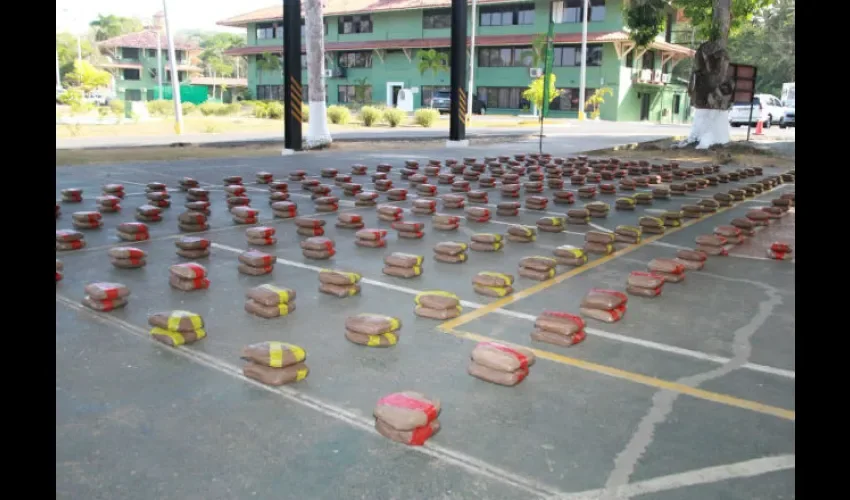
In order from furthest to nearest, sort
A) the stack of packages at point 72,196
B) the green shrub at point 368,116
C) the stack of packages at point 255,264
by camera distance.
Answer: the green shrub at point 368,116
the stack of packages at point 72,196
the stack of packages at point 255,264

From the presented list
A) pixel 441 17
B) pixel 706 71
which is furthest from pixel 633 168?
pixel 441 17

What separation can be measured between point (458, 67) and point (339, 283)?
19.7 meters

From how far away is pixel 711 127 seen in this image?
933 inches

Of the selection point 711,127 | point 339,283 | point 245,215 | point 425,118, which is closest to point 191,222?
point 245,215

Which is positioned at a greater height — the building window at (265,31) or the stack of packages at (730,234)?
the building window at (265,31)

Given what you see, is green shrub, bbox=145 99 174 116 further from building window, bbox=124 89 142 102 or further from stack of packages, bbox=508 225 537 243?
building window, bbox=124 89 142 102

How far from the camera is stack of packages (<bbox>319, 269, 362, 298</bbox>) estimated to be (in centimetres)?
630

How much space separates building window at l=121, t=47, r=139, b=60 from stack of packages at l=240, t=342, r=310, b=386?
9056cm

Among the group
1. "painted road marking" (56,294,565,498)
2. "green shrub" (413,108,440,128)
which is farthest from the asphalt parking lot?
"green shrub" (413,108,440,128)

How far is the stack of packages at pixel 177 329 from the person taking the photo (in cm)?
493

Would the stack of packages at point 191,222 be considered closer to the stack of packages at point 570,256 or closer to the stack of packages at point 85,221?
the stack of packages at point 85,221

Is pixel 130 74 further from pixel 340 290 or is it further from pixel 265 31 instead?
pixel 340 290

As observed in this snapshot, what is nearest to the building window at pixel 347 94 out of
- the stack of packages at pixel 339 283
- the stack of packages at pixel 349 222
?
the stack of packages at pixel 349 222

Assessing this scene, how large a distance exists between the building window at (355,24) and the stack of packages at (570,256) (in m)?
56.5
